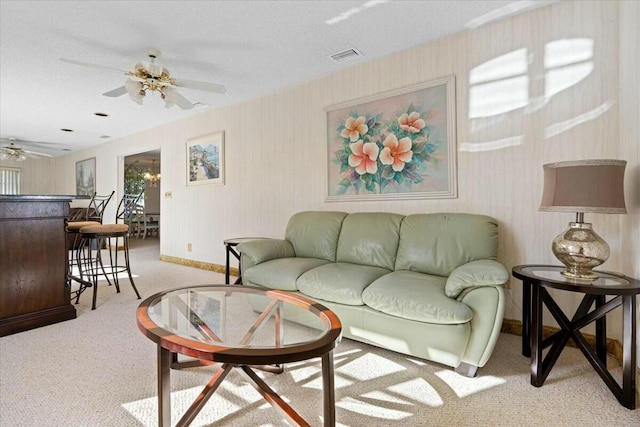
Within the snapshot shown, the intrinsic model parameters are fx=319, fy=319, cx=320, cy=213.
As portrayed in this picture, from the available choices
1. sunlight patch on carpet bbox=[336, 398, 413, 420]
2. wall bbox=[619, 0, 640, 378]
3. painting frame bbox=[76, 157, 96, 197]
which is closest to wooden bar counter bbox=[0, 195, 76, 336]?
sunlight patch on carpet bbox=[336, 398, 413, 420]

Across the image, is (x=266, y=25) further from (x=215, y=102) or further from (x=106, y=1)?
(x=215, y=102)

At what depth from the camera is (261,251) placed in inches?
113

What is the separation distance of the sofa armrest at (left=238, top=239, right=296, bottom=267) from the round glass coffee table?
0.82 metres

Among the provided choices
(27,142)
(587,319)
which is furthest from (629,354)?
(27,142)

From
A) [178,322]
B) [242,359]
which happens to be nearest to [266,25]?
[178,322]

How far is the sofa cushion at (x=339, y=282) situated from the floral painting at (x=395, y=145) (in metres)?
0.89

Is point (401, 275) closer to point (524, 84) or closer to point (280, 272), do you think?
point (280, 272)

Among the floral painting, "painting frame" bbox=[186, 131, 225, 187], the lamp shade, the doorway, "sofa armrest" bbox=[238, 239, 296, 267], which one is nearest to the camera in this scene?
the lamp shade

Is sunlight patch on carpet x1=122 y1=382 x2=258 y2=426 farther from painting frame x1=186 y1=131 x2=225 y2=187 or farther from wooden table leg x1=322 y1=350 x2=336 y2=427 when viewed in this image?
painting frame x1=186 y1=131 x2=225 y2=187

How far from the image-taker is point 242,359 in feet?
3.50

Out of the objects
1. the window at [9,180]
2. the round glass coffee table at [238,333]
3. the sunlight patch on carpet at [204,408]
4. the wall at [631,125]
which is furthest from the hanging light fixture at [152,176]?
the wall at [631,125]

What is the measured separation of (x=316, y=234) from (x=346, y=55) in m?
1.74

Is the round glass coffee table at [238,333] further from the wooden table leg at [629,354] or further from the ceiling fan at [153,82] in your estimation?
the ceiling fan at [153,82]

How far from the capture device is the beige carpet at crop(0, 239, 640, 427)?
1.44 meters
